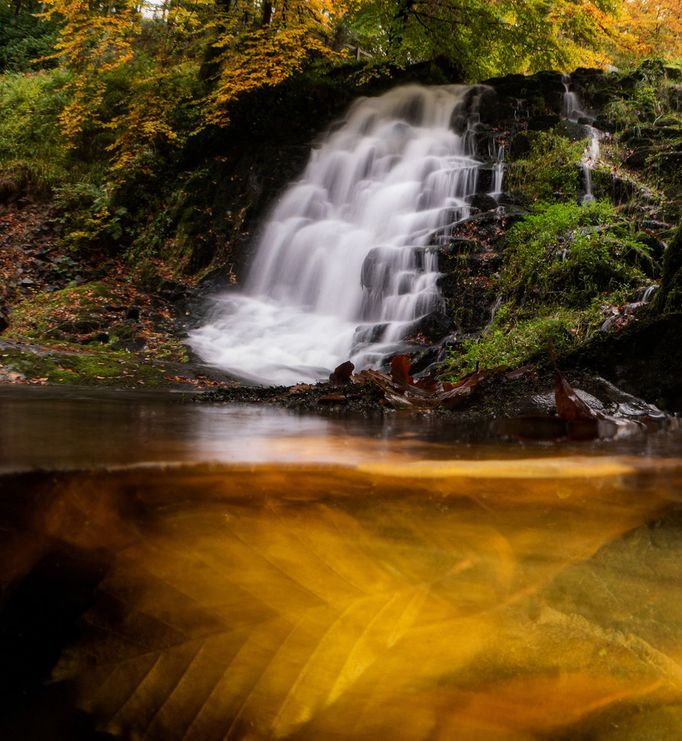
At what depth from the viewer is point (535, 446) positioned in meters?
2.05

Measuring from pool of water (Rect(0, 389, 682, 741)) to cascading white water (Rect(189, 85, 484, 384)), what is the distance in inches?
233

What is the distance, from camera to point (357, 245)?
9.97 m

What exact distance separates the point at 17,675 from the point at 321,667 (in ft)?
1.60

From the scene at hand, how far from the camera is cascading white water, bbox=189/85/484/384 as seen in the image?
26.6 feet

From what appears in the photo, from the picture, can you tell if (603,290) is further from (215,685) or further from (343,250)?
Result: (215,685)

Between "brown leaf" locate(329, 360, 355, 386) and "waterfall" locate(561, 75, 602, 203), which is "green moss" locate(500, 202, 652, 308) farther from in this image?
"brown leaf" locate(329, 360, 355, 386)

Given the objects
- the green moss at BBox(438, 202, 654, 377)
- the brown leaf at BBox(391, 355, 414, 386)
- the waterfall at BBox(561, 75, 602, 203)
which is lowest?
the brown leaf at BBox(391, 355, 414, 386)

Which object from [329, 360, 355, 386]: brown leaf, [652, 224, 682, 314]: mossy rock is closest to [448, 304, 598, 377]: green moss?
[652, 224, 682, 314]: mossy rock

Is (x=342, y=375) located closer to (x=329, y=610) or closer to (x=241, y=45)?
(x=329, y=610)

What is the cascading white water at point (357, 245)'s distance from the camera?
812 cm

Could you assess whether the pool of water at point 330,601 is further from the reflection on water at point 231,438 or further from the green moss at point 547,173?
the green moss at point 547,173

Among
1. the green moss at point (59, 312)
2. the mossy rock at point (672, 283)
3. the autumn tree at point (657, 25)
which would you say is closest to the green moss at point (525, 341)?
the mossy rock at point (672, 283)

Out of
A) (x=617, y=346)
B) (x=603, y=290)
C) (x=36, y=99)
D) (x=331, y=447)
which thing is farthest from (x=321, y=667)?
(x=36, y=99)

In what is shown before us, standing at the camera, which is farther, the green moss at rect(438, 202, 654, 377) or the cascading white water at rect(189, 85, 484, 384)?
the cascading white water at rect(189, 85, 484, 384)
